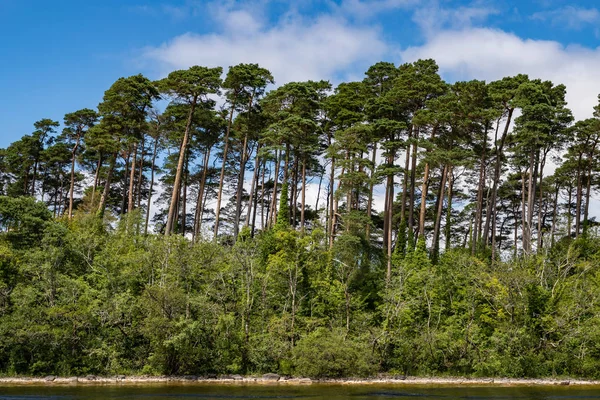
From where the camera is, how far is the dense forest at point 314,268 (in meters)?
36.9

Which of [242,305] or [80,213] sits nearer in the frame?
[242,305]

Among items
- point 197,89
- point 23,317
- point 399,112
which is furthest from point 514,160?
point 23,317

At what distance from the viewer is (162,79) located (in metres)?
47.8

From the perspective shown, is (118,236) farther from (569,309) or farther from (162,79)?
(569,309)

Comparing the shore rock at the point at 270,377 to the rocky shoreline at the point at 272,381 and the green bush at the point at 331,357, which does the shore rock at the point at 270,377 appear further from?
the green bush at the point at 331,357

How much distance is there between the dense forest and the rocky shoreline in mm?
906

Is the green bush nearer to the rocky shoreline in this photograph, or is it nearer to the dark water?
the rocky shoreline

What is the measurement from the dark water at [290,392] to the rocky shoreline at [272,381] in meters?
2.03

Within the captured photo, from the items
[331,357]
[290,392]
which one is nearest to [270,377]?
[331,357]

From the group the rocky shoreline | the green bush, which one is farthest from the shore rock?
the green bush

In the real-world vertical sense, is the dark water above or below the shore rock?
above

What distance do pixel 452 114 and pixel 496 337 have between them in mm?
18513

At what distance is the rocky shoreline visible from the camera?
34.7 meters

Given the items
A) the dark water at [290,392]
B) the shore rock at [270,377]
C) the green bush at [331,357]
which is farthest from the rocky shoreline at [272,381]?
the dark water at [290,392]
